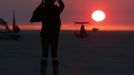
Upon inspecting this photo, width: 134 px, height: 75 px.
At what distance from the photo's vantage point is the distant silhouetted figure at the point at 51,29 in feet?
39.3

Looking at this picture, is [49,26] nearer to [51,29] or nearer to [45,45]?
[51,29]

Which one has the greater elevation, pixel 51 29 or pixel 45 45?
pixel 51 29

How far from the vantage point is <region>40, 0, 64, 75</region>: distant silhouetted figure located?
39.3 feet

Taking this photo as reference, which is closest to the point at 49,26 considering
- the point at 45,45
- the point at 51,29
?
the point at 51,29

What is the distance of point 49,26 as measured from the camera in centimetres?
1208

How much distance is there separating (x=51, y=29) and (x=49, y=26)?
9 cm

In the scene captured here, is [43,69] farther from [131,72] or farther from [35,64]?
[35,64]

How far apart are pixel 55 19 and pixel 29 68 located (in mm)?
4470

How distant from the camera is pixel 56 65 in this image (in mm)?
12086

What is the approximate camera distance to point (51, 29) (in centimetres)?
1202

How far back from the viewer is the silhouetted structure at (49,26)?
12.0 metres

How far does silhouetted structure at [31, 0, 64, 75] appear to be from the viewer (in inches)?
472

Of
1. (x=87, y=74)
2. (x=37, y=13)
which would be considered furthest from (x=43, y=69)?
(x=87, y=74)

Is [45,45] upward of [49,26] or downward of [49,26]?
downward
